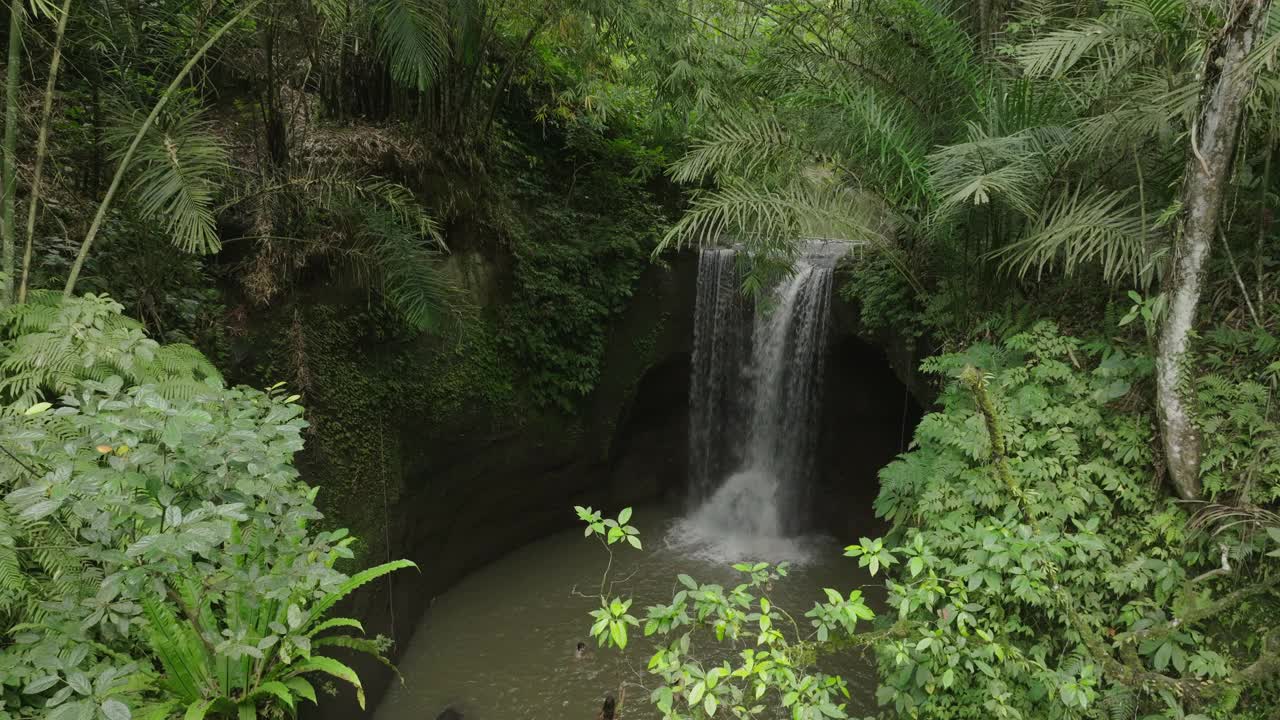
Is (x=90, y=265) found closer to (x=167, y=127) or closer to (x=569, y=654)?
(x=167, y=127)

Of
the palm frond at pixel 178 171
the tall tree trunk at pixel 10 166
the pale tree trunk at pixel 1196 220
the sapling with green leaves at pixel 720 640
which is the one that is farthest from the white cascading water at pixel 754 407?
the tall tree trunk at pixel 10 166

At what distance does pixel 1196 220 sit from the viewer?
2930 millimetres

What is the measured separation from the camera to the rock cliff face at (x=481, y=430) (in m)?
4.43

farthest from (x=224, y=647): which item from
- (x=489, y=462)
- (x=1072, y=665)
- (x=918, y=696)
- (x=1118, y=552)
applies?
(x=489, y=462)

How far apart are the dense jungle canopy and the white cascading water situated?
1132mm

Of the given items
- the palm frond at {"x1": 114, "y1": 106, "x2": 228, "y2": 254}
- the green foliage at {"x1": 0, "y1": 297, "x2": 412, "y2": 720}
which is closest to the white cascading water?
the palm frond at {"x1": 114, "y1": 106, "x2": 228, "y2": 254}

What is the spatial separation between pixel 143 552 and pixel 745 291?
14.4ft

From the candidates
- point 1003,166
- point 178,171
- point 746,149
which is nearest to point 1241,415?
point 1003,166

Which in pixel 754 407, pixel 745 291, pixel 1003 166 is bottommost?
pixel 754 407

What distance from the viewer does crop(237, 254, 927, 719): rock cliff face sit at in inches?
174

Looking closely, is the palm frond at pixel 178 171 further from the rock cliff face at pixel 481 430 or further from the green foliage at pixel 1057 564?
the green foliage at pixel 1057 564

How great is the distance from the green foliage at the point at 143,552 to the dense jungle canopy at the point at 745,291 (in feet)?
0.05

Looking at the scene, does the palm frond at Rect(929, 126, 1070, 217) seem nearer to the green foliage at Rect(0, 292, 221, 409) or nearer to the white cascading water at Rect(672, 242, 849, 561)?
the white cascading water at Rect(672, 242, 849, 561)

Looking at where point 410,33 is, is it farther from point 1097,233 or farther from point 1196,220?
point 1196,220
